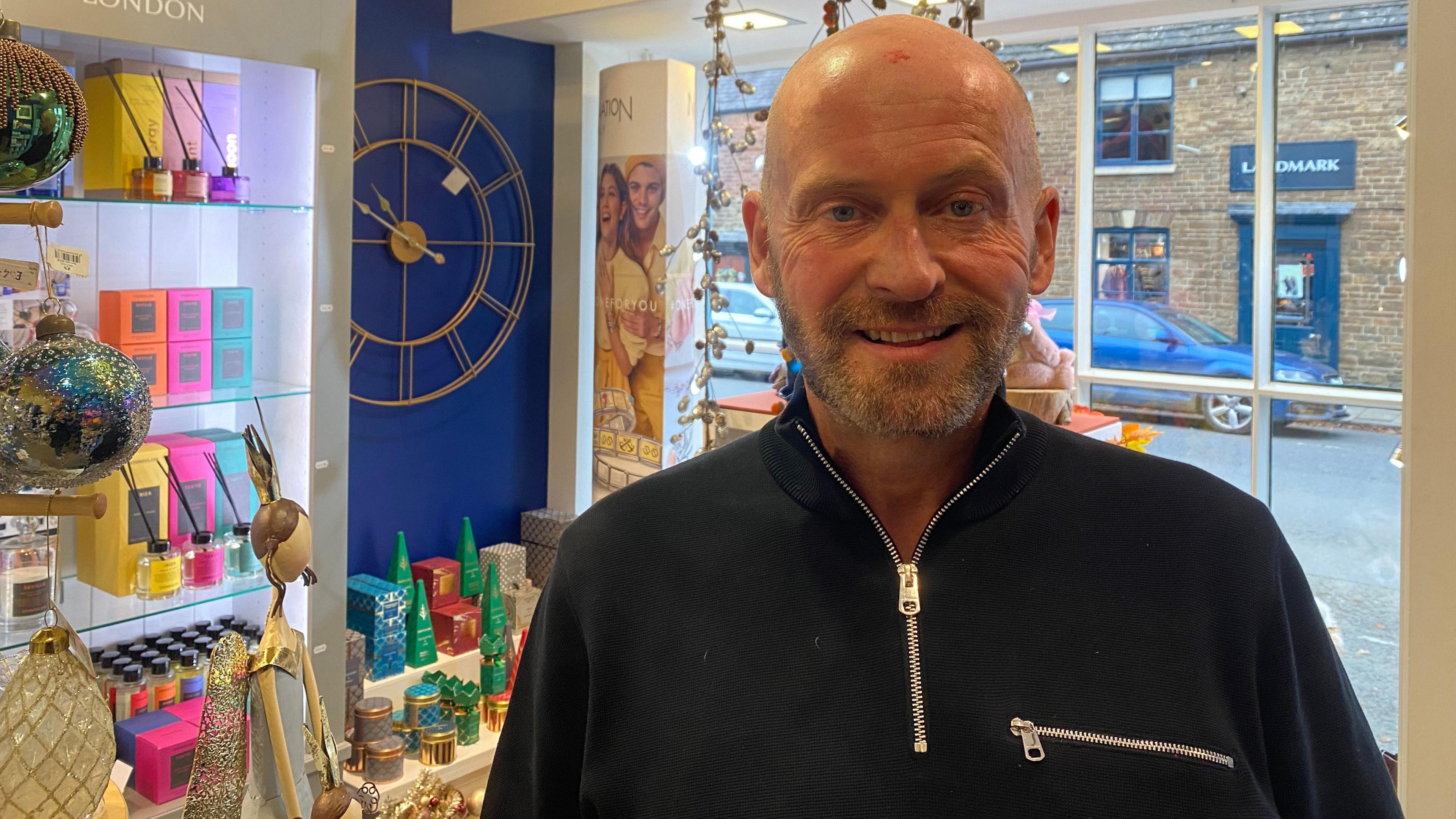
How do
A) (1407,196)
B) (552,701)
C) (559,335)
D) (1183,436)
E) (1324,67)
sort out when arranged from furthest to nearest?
(559,335) → (1183,436) → (1324,67) → (1407,196) → (552,701)

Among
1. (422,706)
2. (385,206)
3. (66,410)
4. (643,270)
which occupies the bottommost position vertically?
(422,706)

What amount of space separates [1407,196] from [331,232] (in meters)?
2.43

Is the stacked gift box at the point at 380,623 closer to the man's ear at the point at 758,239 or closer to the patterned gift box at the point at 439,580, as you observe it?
the patterned gift box at the point at 439,580

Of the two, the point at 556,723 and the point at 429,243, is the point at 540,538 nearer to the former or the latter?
the point at 429,243

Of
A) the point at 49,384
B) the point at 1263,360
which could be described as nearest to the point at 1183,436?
the point at 1263,360

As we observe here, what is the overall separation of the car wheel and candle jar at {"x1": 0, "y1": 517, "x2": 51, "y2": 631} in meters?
3.34

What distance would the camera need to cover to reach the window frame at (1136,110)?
382 cm

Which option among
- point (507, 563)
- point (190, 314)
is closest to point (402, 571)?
point (507, 563)

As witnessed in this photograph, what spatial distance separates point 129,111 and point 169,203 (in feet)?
0.70

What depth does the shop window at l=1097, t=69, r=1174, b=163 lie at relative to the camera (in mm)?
3842

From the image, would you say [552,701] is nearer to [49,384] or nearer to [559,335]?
[49,384]

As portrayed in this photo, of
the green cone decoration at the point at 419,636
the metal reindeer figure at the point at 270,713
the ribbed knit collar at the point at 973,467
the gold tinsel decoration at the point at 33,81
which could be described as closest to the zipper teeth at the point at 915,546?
the ribbed knit collar at the point at 973,467

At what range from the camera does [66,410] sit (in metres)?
1.10

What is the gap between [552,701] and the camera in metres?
1.08
